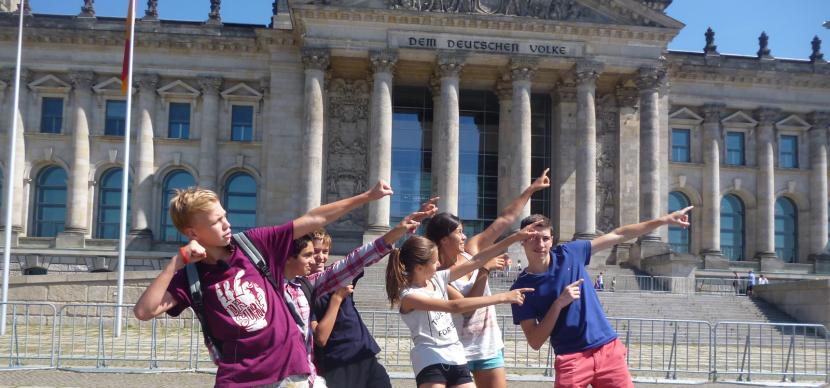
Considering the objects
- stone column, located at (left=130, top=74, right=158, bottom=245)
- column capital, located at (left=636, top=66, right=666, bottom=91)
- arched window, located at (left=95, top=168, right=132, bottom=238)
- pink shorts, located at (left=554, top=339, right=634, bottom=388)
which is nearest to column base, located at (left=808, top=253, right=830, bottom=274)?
column capital, located at (left=636, top=66, right=666, bottom=91)

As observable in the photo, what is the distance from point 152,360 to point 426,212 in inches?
384

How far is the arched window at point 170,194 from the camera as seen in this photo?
4303 centimetres

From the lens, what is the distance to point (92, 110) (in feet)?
141

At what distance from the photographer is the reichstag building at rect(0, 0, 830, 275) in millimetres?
39344

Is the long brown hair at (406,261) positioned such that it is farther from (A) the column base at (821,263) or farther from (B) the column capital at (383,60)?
(A) the column base at (821,263)

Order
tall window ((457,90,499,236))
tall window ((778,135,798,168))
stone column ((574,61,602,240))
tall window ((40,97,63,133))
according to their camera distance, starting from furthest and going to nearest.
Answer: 1. tall window ((778,135,798,168))
2. tall window ((457,90,499,236))
3. tall window ((40,97,63,133))
4. stone column ((574,61,602,240))

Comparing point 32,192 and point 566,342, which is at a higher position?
point 32,192

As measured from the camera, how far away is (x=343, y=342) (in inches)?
262

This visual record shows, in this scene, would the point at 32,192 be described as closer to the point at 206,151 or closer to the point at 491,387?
the point at 206,151

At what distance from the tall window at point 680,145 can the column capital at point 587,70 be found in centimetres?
940

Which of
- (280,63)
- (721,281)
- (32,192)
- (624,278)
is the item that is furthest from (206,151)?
(721,281)

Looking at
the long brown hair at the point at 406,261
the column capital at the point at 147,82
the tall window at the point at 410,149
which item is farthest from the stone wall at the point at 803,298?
the column capital at the point at 147,82

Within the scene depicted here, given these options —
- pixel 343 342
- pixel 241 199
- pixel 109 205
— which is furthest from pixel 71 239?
pixel 343 342

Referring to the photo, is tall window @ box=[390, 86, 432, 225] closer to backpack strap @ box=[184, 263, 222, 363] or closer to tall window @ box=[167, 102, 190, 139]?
tall window @ box=[167, 102, 190, 139]
